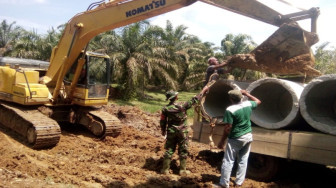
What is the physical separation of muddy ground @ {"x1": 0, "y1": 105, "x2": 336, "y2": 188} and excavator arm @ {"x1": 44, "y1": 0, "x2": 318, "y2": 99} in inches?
70.0

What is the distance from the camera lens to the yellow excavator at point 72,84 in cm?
741

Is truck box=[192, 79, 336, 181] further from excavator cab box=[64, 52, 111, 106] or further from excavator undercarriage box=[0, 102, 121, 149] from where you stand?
excavator cab box=[64, 52, 111, 106]

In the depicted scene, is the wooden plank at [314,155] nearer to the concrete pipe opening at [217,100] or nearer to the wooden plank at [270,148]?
the wooden plank at [270,148]

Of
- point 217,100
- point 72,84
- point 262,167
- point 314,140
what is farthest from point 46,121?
point 314,140

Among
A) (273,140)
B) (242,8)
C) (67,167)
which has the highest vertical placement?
(242,8)

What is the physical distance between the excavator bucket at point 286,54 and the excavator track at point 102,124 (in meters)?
3.99

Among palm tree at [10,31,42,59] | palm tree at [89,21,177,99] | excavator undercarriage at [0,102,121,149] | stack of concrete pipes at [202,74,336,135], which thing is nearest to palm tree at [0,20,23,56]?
palm tree at [10,31,42,59]

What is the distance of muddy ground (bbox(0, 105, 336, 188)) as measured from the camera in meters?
5.60

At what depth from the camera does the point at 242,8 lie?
20.6ft

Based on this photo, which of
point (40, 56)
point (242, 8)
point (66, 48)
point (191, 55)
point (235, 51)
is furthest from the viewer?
point (191, 55)

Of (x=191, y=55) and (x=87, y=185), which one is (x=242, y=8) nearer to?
(x=87, y=185)

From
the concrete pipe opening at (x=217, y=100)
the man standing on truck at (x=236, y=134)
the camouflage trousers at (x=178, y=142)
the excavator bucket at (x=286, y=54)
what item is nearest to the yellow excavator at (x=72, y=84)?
the excavator bucket at (x=286, y=54)

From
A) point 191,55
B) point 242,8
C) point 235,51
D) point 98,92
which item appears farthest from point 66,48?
point 191,55

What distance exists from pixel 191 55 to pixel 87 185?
23.3 metres
